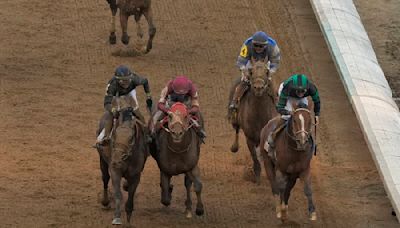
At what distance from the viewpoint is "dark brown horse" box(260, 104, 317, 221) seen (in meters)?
21.7

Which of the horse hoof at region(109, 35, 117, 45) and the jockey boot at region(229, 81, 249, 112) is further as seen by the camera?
the horse hoof at region(109, 35, 117, 45)

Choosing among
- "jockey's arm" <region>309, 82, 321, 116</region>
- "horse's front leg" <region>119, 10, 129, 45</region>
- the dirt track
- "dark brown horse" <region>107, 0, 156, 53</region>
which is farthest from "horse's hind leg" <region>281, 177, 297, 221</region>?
"horse's front leg" <region>119, 10, 129, 45</region>

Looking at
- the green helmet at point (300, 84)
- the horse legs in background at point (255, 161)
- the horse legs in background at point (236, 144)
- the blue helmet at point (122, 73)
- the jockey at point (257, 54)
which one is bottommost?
the horse legs in background at point (255, 161)

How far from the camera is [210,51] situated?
33188 millimetres

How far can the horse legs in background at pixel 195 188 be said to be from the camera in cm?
2281

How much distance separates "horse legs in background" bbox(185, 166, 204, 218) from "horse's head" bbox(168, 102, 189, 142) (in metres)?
1.01

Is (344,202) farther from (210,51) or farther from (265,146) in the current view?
(210,51)

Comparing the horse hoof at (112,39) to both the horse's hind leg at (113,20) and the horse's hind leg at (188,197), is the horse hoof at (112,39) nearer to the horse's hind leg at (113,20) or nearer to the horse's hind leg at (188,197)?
the horse's hind leg at (113,20)

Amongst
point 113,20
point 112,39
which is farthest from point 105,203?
point 112,39

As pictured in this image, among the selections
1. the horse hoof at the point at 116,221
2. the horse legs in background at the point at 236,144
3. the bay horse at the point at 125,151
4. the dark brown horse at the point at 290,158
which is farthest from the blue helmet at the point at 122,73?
the horse legs in background at the point at 236,144

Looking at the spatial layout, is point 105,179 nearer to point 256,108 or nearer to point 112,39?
point 256,108

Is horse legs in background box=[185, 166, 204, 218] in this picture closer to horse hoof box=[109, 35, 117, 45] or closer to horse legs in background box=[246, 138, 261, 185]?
horse legs in background box=[246, 138, 261, 185]

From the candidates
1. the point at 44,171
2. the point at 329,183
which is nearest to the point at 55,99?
the point at 44,171

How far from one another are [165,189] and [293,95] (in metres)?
2.75
